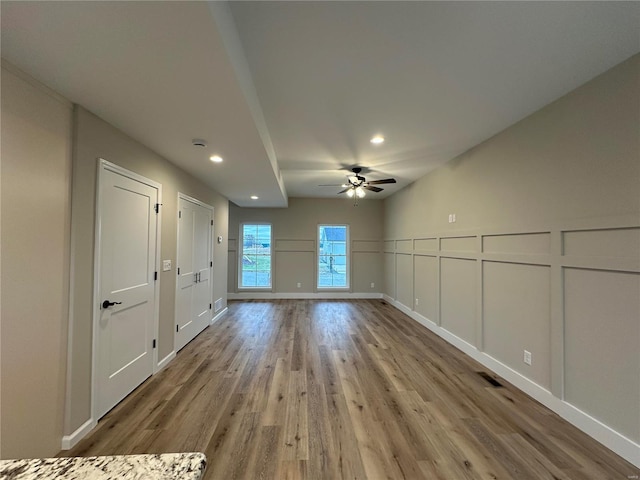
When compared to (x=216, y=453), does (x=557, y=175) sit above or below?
above

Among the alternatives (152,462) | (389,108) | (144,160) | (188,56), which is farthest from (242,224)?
(152,462)

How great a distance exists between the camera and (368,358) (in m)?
3.39

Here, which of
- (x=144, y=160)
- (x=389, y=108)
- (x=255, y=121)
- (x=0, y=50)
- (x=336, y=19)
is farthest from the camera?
(x=144, y=160)

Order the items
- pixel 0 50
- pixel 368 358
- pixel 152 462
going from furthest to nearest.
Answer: pixel 368 358 → pixel 0 50 → pixel 152 462

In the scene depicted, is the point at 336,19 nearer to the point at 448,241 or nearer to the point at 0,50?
the point at 0,50

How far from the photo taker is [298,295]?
Answer: 23.5 feet

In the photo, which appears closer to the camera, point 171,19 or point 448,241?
point 171,19

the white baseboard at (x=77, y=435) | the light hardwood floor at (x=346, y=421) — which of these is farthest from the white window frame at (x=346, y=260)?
the white baseboard at (x=77, y=435)

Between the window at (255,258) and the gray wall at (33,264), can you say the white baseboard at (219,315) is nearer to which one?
the window at (255,258)

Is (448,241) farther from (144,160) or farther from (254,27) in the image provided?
(144,160)

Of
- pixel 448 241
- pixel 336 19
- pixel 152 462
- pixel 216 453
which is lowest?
pixel 216 453

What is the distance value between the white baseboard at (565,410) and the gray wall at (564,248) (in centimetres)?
5

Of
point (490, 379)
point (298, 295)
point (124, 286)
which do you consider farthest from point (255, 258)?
point (490, 379)

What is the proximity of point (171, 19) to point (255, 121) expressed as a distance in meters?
1.04
